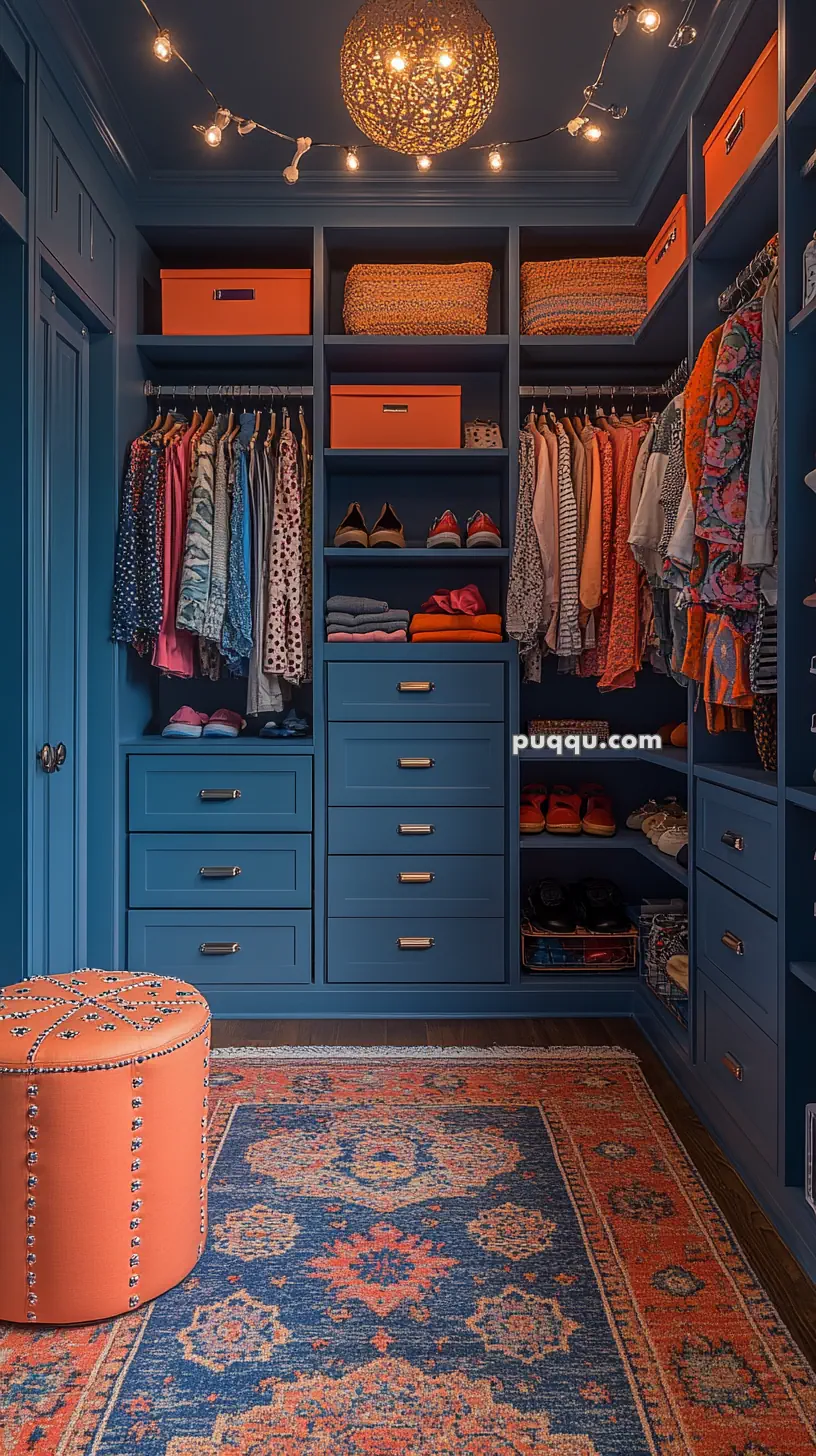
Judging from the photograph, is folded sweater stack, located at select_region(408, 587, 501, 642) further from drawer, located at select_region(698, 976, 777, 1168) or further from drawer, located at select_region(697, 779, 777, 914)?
drawer, located at select_region(698, 976, 777, 1168)

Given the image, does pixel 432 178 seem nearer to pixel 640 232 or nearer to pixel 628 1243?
pixel 640 232

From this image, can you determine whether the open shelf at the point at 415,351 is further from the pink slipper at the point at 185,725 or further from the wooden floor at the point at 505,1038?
the wooden floor at the point at 505,1038

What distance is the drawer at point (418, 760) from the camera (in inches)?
122

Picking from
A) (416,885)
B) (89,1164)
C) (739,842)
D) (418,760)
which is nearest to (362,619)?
(418,760)

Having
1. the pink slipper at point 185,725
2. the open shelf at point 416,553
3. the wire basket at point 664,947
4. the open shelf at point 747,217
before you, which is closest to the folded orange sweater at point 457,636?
the open shelf at point 416,553

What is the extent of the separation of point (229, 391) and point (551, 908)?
2.02 m

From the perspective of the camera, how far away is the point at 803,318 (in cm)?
177

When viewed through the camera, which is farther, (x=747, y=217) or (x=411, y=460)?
(x=411, y=460)

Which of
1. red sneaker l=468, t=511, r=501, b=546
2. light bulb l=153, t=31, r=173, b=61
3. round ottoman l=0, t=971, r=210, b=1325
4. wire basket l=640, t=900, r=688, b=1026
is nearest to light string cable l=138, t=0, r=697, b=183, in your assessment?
light bulb l=153, t=31, r=173, b=61

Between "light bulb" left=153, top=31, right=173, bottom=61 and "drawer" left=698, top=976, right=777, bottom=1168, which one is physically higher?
"light bulb" left=153, top=31, right=173, bottom=61

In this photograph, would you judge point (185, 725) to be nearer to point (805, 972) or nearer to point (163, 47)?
point (163, 47)

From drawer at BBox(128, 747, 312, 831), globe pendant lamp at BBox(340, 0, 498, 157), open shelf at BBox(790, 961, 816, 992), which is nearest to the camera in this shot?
open shelf at BBox(790, 961, 816, 992)

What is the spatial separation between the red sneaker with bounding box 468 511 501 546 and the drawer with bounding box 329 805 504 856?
857 mm

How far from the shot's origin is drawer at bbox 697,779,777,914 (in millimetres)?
1947
